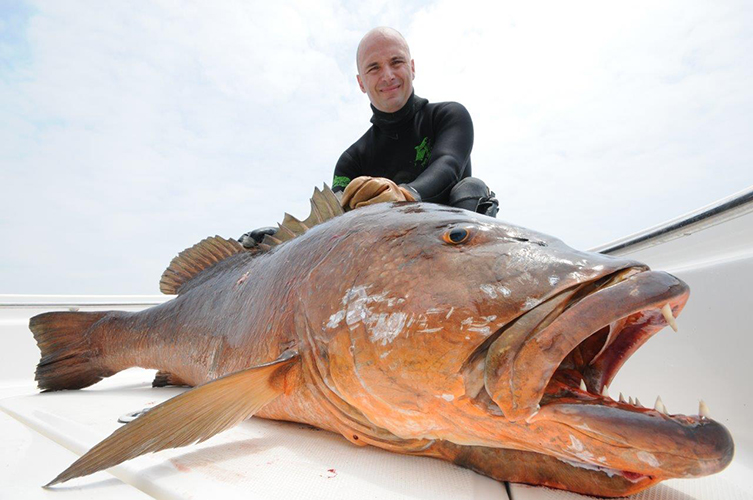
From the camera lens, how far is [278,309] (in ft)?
5.57

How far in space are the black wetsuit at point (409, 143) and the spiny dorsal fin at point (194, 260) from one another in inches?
67.0

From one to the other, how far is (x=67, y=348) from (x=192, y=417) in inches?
88.3

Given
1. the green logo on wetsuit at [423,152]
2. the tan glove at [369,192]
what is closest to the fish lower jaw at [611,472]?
the tan glove at [369,192]

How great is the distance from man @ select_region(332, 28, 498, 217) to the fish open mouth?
Answer: 2.42 meters

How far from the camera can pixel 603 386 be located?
1.08m

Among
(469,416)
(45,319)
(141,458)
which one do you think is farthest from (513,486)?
(45,319)

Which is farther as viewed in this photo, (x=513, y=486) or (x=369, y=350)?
(x=369, y=350)

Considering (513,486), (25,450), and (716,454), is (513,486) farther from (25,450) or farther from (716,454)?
(25,450)

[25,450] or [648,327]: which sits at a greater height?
[648,327]

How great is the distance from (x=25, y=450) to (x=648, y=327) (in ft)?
6.06

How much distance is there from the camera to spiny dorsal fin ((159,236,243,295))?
286 cm

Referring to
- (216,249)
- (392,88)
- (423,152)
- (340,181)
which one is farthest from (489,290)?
(392,88)

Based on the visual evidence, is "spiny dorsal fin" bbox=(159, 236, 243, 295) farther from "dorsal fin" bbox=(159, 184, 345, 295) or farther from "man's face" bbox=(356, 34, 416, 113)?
"man's face" bbox=(356, 34, 416, 113)

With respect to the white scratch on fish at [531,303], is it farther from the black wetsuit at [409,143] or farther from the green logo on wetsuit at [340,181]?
the green logo on wetsuit at [340,181]
